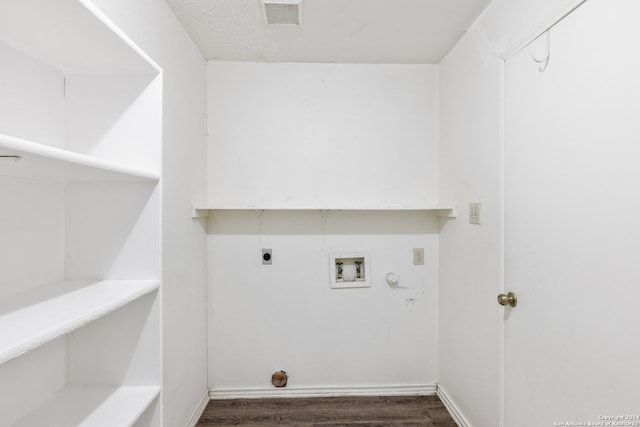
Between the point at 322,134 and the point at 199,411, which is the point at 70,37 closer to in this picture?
the point at 322,134

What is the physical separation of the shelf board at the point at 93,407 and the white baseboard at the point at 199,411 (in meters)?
0.82

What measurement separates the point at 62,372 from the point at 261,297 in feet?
3.68

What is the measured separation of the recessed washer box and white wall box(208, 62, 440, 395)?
0.15 feet

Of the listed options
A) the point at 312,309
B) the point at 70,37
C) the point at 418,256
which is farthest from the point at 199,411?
the point at 70,37

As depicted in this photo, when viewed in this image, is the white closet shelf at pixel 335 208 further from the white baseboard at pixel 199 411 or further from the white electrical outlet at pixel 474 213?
the white baseboard at pixel 199 411

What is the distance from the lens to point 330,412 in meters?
1.89

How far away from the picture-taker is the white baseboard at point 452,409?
5.66ft

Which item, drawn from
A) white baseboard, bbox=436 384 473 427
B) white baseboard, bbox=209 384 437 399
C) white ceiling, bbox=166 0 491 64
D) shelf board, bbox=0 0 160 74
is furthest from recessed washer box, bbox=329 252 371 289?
shelf board, bbox=0 0 160 74

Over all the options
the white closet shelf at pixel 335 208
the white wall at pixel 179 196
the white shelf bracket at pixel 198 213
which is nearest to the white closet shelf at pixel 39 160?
the white wall at pixel 179 196

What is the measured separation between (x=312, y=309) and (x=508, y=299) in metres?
1.24

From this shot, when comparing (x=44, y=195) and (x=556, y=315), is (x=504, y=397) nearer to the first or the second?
(x=556, y=315)

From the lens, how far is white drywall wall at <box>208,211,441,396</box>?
2.06 meters

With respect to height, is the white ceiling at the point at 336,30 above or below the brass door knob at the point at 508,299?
above

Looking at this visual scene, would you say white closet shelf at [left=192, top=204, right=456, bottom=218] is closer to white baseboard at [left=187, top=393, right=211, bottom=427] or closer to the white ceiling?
the white ceiling
